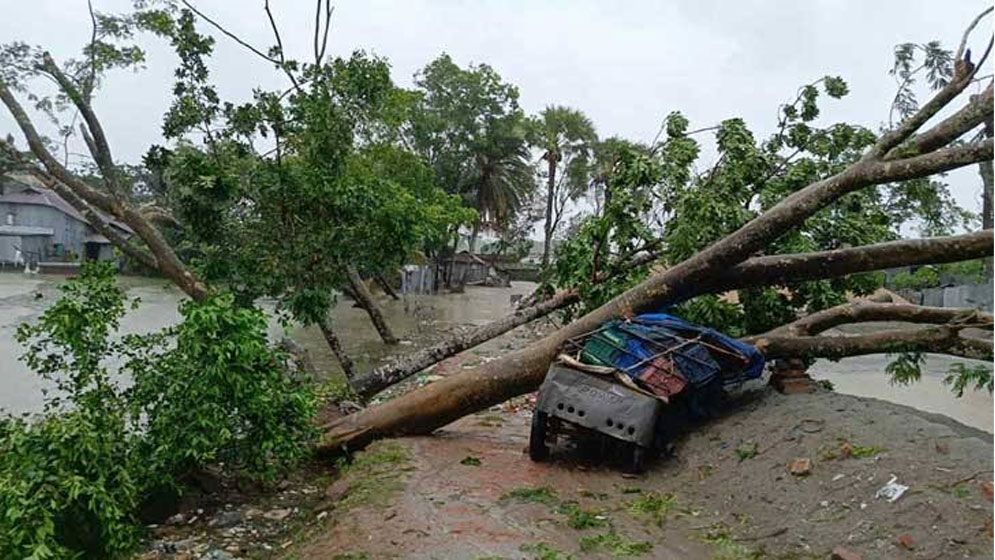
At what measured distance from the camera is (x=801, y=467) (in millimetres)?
4613

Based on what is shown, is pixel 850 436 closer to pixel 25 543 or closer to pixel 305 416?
pixel 305 416

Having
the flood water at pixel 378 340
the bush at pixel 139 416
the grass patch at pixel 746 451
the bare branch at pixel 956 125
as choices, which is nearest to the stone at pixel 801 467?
the grass patch at pixel 746 451

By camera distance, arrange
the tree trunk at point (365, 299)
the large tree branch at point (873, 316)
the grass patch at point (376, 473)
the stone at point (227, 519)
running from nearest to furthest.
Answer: the grass patch at point (376, 473) < the stone at point (227, 519) < the large tree branch at point (873, 316) < the tree trunk at point (365, 299)

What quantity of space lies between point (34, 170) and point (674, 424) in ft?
22.4

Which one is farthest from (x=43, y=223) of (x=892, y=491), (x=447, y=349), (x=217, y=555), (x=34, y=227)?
(x=892, y=491)

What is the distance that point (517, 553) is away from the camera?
3832 mm

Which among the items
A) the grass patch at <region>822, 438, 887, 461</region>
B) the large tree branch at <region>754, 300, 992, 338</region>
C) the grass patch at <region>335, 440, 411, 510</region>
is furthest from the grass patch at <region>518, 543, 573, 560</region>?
the large tree branch at <region>754, 300, 992, 338</region>

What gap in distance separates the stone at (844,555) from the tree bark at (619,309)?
2357mm

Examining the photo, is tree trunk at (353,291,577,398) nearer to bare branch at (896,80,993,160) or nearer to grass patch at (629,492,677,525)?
grass patch at (629,492,677,525)

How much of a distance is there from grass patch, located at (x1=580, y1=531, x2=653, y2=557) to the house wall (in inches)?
1442

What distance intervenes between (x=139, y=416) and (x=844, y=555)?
4.28 metres

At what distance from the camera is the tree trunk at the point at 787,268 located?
15.1 feet

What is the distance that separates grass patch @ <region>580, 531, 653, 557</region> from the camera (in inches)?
157

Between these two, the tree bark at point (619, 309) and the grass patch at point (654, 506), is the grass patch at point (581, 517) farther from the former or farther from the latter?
the tree bark at point (619, 309)
